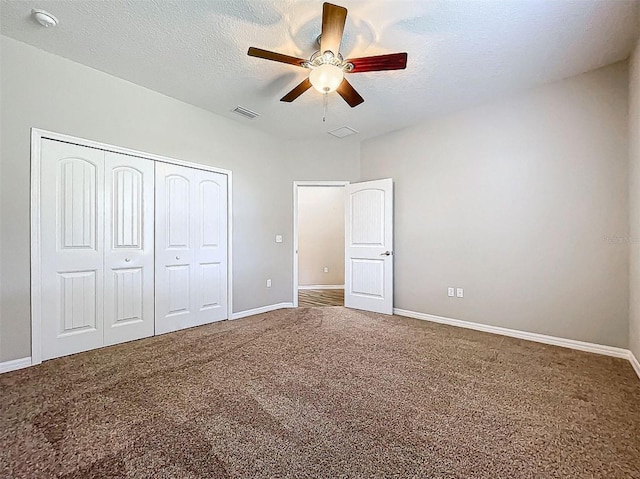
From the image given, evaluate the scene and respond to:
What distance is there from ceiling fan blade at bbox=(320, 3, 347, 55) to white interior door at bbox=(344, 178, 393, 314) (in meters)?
2.59

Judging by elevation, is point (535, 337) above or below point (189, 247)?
below

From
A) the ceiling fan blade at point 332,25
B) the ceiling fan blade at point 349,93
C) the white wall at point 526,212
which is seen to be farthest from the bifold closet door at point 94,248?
the white wall at point 526,212

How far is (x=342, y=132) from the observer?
467 centimetres

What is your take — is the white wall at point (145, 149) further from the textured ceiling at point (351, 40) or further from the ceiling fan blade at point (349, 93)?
the ceiling fan blade at point (349, 93)

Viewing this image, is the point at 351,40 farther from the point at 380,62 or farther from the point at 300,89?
the point at 300,89

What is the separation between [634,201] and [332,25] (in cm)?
292

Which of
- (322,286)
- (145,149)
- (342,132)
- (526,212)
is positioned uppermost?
(342,132)

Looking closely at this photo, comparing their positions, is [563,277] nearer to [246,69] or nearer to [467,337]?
[467,337]

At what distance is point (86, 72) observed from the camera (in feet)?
9.73

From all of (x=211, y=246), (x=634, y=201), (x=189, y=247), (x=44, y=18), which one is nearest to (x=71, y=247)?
(x=189, y=247)

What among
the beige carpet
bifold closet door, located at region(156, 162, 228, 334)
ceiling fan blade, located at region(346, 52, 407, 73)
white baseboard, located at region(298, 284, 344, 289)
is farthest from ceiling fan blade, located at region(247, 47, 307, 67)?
white baseboard, located at region(298, 284, 344, 289)

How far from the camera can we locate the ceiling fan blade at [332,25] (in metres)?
1.93

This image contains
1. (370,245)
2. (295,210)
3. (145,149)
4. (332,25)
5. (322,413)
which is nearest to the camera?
(322,413)

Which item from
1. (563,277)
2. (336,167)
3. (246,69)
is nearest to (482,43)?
(246,69)
